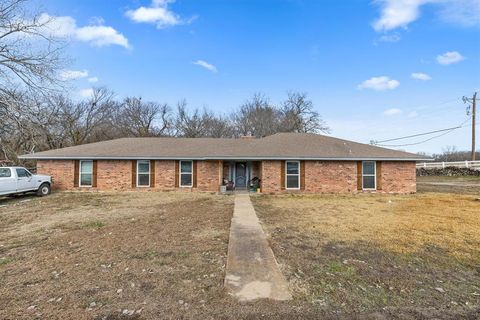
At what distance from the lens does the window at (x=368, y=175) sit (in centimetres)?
1552

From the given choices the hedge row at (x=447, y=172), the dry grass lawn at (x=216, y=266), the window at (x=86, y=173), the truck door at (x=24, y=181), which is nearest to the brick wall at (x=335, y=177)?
the dry grass lawn at (x=216, y=266)

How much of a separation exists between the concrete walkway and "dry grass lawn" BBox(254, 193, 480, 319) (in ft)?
0.67

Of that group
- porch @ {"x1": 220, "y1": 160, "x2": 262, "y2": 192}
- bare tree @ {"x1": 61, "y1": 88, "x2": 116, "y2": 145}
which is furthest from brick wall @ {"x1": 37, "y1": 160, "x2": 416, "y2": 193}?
bare tree @ {"x1": 61, "y1": 88, "x2": 116, "y2": 145}

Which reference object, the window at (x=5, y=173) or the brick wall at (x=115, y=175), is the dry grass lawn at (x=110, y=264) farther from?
the brick wall at (x=115, y=175)

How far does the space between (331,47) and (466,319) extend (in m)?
15.5

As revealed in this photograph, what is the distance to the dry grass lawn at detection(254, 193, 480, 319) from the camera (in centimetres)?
350

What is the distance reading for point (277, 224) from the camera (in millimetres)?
7898

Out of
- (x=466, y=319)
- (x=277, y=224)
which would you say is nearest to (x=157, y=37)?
(x=277, y=224)

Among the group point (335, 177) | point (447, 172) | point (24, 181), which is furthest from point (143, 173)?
point (447, 172)

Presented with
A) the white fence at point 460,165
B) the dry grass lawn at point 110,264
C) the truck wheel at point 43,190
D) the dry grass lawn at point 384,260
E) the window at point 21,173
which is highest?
the white fence at point 460,165

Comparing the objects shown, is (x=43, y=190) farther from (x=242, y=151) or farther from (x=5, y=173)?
(x=242, y=151)

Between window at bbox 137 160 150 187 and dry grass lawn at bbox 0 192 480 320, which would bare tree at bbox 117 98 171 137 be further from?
dry grass lawn at bbox 0 192 480 320

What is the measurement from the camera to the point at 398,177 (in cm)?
1548

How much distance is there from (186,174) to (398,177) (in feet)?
39.3
